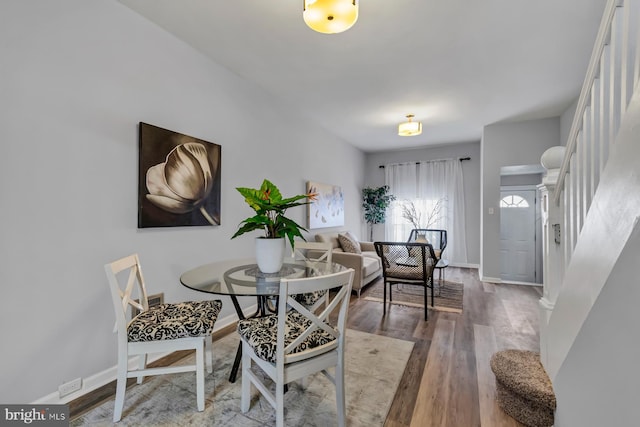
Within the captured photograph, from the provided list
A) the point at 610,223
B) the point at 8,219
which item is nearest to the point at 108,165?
the point at 8,219

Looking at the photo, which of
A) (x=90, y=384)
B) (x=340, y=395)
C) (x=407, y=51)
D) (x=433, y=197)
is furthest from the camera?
(x=433, y=197)

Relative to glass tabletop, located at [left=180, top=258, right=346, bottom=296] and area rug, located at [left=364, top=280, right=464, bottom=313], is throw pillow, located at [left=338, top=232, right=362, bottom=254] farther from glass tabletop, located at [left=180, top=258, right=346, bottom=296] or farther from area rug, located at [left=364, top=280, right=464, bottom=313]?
glass tabletop, located at [left=180, top=258, right=346, bottom=296]

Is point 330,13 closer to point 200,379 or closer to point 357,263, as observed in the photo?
point 200,379

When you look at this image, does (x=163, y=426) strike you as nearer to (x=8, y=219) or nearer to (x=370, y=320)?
(x=8, y=219)

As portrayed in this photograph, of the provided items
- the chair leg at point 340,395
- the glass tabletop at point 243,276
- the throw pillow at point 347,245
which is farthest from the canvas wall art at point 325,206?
the chair leg at point 340,395

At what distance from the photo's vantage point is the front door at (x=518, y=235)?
17.0 ft

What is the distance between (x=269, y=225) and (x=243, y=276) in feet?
1.24

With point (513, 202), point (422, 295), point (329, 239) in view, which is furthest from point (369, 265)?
point (513, 202)

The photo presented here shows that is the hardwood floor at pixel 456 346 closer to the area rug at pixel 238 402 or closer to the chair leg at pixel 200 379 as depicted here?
the area rug at pixel 238 402

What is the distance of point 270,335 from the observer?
4.66 ft

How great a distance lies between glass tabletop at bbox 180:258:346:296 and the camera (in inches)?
58.5

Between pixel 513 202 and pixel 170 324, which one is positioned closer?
pixel 170 324

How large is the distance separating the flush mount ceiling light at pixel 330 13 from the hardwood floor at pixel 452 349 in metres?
2.33

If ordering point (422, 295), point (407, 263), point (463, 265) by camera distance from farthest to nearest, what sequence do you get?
1. point (463, 265)
2. point (422, 295)
3. point (407, 263)
